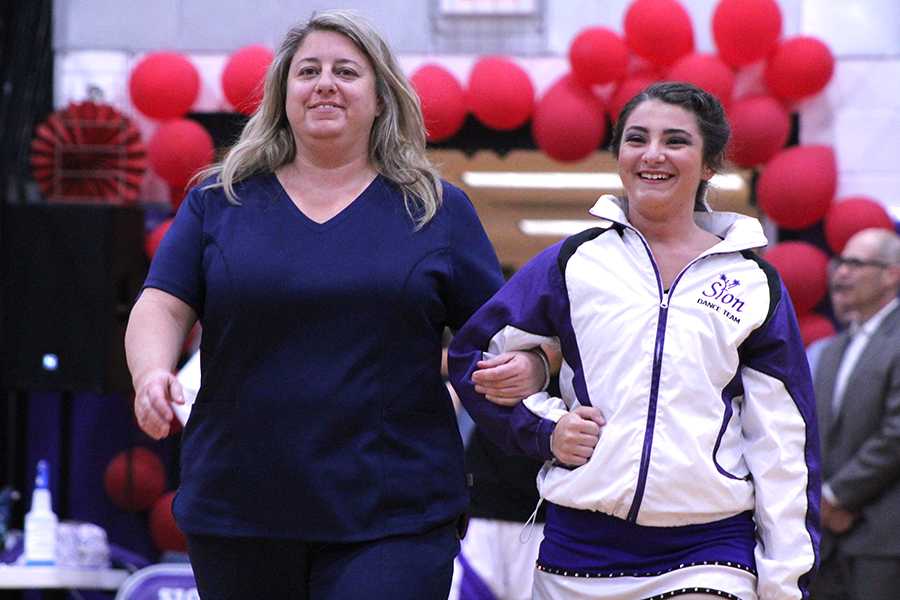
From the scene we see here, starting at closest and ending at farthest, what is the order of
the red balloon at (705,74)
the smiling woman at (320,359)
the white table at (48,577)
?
1. the smiling woman at (320,359)
2. the white table at (48,577)
3. the red balloon at (705,74)

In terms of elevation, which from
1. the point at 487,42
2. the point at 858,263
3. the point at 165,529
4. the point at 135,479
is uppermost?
the point at 487,42

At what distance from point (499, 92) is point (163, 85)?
156 centimetres

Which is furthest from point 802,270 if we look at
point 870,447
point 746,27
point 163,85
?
point 163,85

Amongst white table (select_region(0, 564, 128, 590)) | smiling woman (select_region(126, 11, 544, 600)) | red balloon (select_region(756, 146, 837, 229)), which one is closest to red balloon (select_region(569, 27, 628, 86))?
red balloon (select_region(756, 146, 837, 229))

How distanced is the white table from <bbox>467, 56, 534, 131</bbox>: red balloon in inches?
104

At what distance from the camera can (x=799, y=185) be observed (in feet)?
20.7

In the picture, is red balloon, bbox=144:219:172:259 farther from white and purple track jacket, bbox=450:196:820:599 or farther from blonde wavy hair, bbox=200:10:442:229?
white and purple track jacket, bbox=450:196:820:599

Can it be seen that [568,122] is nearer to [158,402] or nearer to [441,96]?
[441,96]

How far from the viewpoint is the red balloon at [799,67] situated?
641 centimetres

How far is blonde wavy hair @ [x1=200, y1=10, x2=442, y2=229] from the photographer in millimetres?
2789

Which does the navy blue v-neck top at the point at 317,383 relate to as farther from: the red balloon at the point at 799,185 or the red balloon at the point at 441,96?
the red balloon at the point at 799,185

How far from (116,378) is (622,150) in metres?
4.32

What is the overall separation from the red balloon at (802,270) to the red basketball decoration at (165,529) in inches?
118

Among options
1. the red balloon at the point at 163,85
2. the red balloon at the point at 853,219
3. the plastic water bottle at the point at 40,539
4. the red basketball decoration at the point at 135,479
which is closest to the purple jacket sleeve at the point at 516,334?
the plastic water bottle at the point at 40,539
